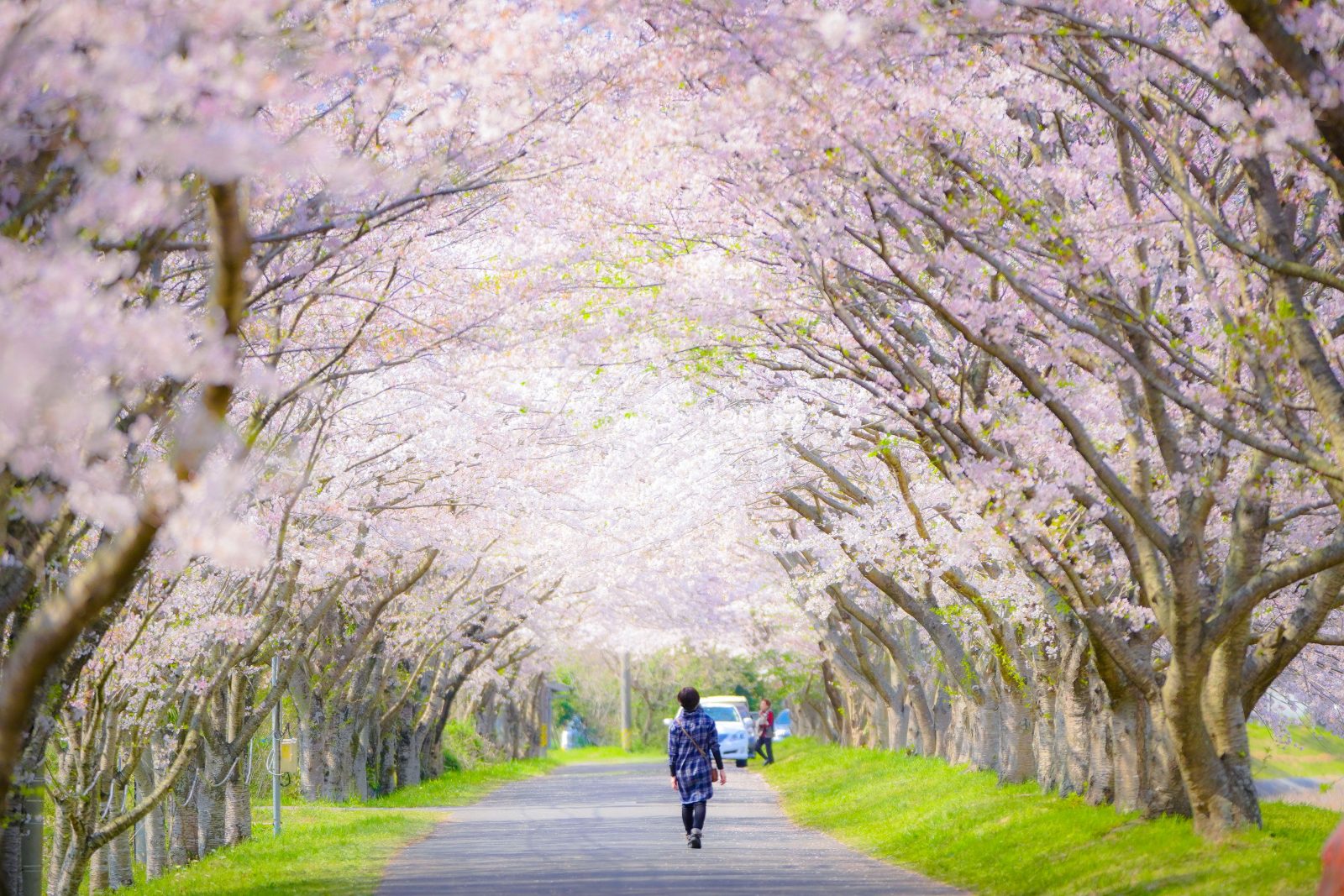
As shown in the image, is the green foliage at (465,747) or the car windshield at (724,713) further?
the car windshield at (724,713)

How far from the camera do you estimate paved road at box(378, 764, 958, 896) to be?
13.2m

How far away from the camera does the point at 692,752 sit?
1560cm

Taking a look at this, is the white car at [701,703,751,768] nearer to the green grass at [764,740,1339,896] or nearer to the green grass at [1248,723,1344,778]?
the green grass at [1248,723,1344,778]

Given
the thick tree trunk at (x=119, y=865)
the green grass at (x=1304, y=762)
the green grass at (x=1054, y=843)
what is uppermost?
the thick tree trunk at (x=119, y=865)

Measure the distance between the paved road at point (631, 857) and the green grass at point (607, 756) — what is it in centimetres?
3438

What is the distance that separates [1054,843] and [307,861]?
26.3ft

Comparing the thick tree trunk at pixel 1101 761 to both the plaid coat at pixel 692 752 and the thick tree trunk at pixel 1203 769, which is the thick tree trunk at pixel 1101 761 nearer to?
the thick tree trunk at pixel 1203 769

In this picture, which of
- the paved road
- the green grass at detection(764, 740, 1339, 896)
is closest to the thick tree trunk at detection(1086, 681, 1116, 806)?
the green grass at detection(764, 740, 1339, 896)

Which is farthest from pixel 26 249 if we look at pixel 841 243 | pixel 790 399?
pixel 790 399

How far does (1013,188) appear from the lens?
1204 cm

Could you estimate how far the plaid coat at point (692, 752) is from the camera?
1552 cm

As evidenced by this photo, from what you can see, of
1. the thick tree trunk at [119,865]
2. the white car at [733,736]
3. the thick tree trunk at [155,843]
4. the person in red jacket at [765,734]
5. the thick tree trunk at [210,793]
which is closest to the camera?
the thick tree trunk at [210,793]

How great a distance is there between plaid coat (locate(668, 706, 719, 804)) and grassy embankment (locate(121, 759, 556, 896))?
3.15 meters

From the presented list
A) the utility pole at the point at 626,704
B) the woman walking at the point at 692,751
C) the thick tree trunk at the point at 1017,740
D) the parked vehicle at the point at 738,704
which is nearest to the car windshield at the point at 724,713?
the parked vehicle at the point at 738,704
